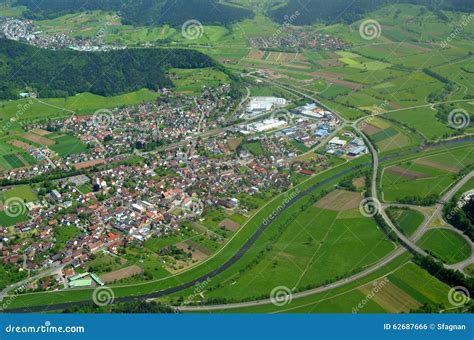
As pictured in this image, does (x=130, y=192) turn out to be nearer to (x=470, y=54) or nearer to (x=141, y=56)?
(x=141, y=56)

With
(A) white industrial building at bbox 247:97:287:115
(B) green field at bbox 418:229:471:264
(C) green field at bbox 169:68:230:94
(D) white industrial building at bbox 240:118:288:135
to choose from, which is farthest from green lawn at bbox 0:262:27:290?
(C) green field at bbox 169:68:230:94

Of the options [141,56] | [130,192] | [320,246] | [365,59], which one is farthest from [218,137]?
[365,59]

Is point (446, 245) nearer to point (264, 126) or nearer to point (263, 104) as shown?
point (264, 126)

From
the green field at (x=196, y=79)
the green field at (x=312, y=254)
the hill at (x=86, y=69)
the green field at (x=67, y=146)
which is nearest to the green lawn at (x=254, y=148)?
the green field at (x=312, y=254)

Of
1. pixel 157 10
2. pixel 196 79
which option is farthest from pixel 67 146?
pixel 157 10

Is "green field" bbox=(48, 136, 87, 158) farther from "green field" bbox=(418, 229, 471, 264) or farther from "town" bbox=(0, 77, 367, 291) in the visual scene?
"green field" bbox=(418, 229, 471, 264)
